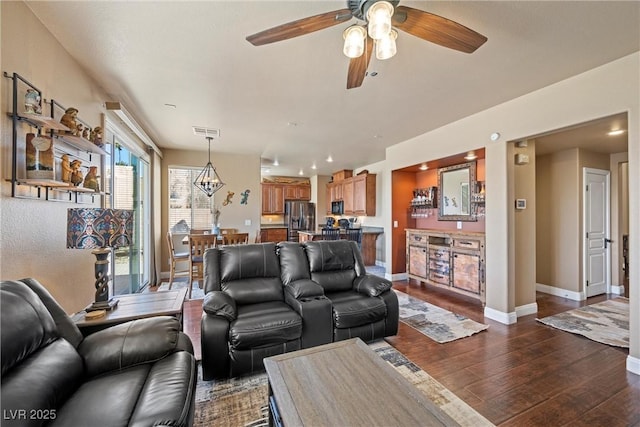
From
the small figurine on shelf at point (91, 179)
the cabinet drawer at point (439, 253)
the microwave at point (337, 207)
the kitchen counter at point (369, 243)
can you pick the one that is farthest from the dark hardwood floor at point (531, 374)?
the microwave at point (337, 207)

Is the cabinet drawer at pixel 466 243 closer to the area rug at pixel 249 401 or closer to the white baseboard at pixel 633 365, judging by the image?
the white baseboard at pixel 633 365

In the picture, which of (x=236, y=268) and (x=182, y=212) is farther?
(x=182, y=212)

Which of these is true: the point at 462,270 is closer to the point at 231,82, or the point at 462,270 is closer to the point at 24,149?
the point at 231,82

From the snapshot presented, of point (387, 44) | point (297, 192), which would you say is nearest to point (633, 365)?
point (387, 44)

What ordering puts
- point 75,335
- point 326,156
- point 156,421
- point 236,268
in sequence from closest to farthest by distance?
point 156,421 → point 75,335 → point 236,268 → point 326,156

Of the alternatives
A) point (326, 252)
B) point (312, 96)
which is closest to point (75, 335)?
point (326, 252)

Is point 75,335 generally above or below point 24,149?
below

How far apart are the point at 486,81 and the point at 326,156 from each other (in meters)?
3.85

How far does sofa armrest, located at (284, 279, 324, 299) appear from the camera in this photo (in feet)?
8.34

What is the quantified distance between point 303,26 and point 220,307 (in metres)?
2.05

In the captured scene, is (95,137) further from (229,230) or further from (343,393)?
(229,230)

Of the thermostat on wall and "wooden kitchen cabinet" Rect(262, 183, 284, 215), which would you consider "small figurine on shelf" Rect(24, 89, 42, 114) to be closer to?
the thermostat on wall

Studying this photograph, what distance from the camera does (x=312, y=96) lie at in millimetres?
3100

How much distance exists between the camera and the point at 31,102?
1675 mm
